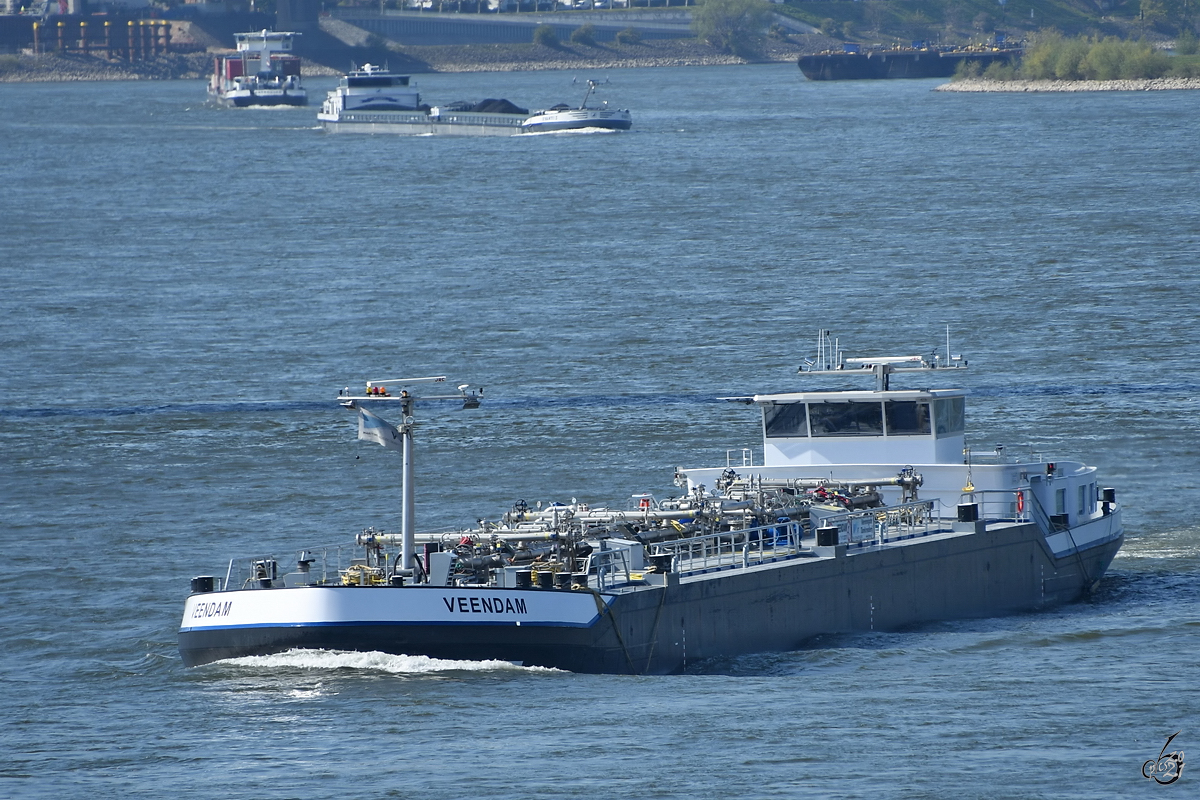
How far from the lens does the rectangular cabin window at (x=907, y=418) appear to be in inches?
1672

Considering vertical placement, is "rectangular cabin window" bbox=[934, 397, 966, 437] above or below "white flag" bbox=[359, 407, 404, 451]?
below

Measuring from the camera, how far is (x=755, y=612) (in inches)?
1383

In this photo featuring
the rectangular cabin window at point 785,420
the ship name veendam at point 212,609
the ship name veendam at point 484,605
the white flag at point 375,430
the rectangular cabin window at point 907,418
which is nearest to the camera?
the ship name veendam at point 484,605

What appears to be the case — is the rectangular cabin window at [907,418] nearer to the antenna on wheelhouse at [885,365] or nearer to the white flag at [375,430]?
the antenna on wheelhouse at [885,365]

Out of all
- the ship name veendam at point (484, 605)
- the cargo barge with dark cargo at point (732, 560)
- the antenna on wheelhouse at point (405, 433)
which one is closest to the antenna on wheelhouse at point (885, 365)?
the cargo barge with dark cargo at point (732, 560)

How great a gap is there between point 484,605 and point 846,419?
43.5ft

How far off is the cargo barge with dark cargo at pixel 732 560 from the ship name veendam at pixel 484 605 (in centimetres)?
2

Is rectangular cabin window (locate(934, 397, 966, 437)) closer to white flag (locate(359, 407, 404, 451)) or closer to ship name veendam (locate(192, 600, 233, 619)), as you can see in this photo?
white flag (locate(359, 407, 404, 451))

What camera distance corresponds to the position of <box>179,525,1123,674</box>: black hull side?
32062 millimetres

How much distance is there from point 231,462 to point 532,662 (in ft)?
83.3

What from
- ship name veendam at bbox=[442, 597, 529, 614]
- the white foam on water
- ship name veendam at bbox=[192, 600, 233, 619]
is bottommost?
the white foam on water

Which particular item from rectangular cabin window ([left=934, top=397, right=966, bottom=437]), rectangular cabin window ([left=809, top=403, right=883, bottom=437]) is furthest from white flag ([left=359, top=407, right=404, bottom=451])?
rectangular cabin window ([left=934, top=397, right=966, bottom=437])

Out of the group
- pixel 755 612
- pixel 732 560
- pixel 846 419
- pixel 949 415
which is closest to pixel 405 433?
pixel 732 560

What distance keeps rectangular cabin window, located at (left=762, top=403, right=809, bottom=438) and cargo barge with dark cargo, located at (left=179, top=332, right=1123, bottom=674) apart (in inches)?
1.6
